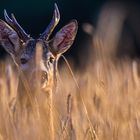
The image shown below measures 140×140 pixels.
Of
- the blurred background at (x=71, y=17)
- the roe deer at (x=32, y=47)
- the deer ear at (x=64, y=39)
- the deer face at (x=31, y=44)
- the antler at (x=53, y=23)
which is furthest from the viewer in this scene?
the blurred background at (x=71, y=17)

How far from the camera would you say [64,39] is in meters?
8.33

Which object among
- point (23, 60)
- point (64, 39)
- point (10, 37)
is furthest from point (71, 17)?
point (23, 60)

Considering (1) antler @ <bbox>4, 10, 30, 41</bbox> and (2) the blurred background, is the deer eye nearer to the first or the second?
(1) antler @ <bbox>4, 10, 30, 41</bbox>

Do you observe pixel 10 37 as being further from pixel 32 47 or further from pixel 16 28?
pixel 32 47

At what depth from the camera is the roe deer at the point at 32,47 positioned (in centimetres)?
729

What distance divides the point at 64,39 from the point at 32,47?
68 cm

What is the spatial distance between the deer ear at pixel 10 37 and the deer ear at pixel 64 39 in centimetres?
30

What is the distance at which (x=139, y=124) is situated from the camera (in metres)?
5.17

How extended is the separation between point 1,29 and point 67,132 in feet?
10.1

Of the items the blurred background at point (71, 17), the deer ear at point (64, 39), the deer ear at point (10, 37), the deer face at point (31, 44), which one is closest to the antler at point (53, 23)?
the deer face at point (31, 44)

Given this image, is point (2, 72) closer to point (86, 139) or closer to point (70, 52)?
point (86, 139)

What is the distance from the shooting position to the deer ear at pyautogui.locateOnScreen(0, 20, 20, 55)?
25.9ft

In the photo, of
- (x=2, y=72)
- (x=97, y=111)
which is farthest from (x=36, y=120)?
(x=2, y=72)

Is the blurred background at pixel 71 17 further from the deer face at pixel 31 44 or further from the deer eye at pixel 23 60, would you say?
the deer eye at pixel 23 60
